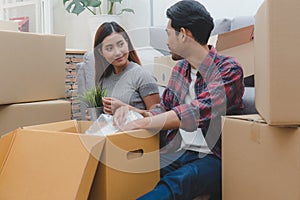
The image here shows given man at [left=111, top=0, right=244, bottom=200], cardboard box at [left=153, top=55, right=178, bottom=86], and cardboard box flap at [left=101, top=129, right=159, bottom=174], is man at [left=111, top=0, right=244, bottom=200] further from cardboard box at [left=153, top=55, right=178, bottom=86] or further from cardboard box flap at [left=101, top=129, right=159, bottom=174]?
cardboard box at [left=153, top=55, right=178, bottom=86]

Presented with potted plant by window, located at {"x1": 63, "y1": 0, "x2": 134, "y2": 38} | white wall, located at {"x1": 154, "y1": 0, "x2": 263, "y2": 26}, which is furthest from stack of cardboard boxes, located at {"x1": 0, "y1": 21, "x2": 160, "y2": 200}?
potted plant by window, located at {"x1": 63, "y1": 0, "x2": 134, "y2": 38}

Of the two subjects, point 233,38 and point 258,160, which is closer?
point 258,160

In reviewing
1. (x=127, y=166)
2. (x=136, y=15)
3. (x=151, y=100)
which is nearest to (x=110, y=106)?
(x=151, y=100)

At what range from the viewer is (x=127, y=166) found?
44.2 inches

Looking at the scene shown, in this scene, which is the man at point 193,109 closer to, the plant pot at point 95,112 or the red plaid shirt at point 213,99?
the red plaid shirt at point 213,99

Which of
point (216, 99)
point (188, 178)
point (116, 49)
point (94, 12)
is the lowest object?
point (188, 178)

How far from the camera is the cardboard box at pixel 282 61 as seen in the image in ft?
2.82

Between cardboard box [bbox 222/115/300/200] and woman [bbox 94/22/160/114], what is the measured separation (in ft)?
1.90

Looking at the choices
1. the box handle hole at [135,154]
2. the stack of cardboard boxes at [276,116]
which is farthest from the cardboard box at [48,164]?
the stack of cardboard boxes at [276,116]

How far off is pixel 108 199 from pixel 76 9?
7.59 feet

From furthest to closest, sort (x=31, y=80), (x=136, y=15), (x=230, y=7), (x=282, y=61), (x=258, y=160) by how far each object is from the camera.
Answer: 1. (x=136, y=15)
2. (x=230, y=7)
3. (x=31, y=80)
4. (x=258, y=160)
5. (x=282, y=61)

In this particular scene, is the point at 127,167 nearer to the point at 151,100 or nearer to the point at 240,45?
the point at 151,100

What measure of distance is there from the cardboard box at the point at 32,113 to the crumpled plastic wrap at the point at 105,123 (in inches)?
21.6

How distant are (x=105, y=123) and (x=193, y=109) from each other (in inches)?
12.9
